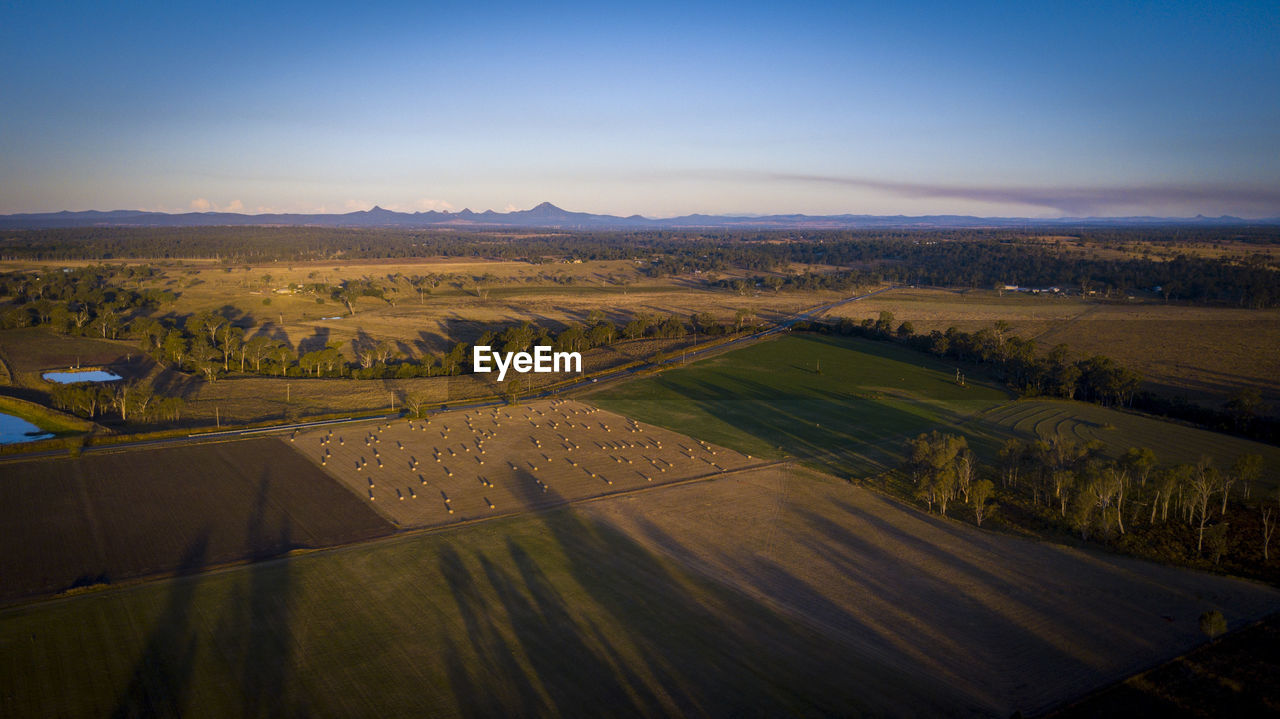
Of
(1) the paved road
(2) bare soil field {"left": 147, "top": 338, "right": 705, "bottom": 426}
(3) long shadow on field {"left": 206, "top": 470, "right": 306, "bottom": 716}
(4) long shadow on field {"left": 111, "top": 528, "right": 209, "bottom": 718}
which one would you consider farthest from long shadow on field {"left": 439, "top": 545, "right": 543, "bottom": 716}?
(2) bare soil field {"left": 147, "top": 338, "right": 705, "bottom": 426}

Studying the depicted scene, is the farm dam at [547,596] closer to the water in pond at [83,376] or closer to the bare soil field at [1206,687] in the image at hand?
the bare soil field at [1206,687]

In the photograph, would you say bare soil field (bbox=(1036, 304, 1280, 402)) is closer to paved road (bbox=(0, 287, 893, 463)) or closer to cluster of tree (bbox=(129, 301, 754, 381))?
paved road (bbox=(0, 287, 893, 463))

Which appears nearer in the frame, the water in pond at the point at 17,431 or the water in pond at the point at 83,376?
the water in pond at the point at 17,431

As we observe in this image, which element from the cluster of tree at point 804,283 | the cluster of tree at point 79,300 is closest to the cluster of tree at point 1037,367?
the cluster of tree at point 804,283

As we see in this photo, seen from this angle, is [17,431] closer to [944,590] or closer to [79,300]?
[944,590]

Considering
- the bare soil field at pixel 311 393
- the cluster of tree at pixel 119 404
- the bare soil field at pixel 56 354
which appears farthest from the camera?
the bare soil field at pixel 56 354

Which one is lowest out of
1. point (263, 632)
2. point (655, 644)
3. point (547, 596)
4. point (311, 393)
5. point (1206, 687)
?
point (1206, 687)

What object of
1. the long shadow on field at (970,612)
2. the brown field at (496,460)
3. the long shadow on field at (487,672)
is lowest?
the long shadow on field at (970,612)

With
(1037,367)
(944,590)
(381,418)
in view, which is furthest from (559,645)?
(1037,367)
